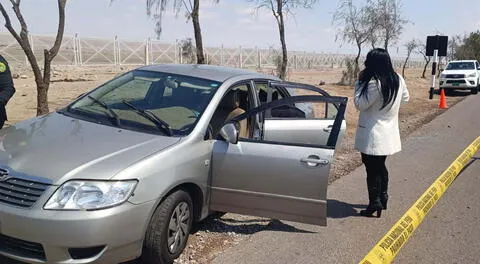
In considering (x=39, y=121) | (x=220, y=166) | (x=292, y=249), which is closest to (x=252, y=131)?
(x=220, y=166)

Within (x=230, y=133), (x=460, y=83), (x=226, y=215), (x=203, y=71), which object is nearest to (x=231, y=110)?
(x=203, y=71)

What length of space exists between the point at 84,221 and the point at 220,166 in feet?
4.47

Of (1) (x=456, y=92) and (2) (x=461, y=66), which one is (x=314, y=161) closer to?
(2) (x=461, y=66)

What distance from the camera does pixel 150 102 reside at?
4703 millimetres

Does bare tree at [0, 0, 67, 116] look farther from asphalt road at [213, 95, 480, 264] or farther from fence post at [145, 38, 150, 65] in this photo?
fence post at [145, 38, 150, 65]

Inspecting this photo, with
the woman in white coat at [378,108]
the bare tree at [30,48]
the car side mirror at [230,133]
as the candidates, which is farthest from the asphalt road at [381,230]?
the bare tree at [30,48]

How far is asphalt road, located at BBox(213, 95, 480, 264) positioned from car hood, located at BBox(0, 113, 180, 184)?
1216 millimetres

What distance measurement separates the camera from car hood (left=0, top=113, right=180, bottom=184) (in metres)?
3.39

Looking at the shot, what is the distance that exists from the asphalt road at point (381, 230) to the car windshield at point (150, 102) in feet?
4.15

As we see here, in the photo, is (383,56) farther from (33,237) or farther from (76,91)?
(76,91)

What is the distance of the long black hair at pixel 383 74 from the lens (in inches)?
191

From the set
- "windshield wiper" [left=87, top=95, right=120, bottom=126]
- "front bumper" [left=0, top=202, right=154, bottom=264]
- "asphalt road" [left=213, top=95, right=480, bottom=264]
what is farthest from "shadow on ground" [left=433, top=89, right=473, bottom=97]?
"front bumper" [left=0, top=202, right=154, bottom=264]

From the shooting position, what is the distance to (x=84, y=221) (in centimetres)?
325

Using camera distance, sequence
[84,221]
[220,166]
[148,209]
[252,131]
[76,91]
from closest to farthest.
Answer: [84,221], [148,209], [220,166], [252,131], [76,91]
